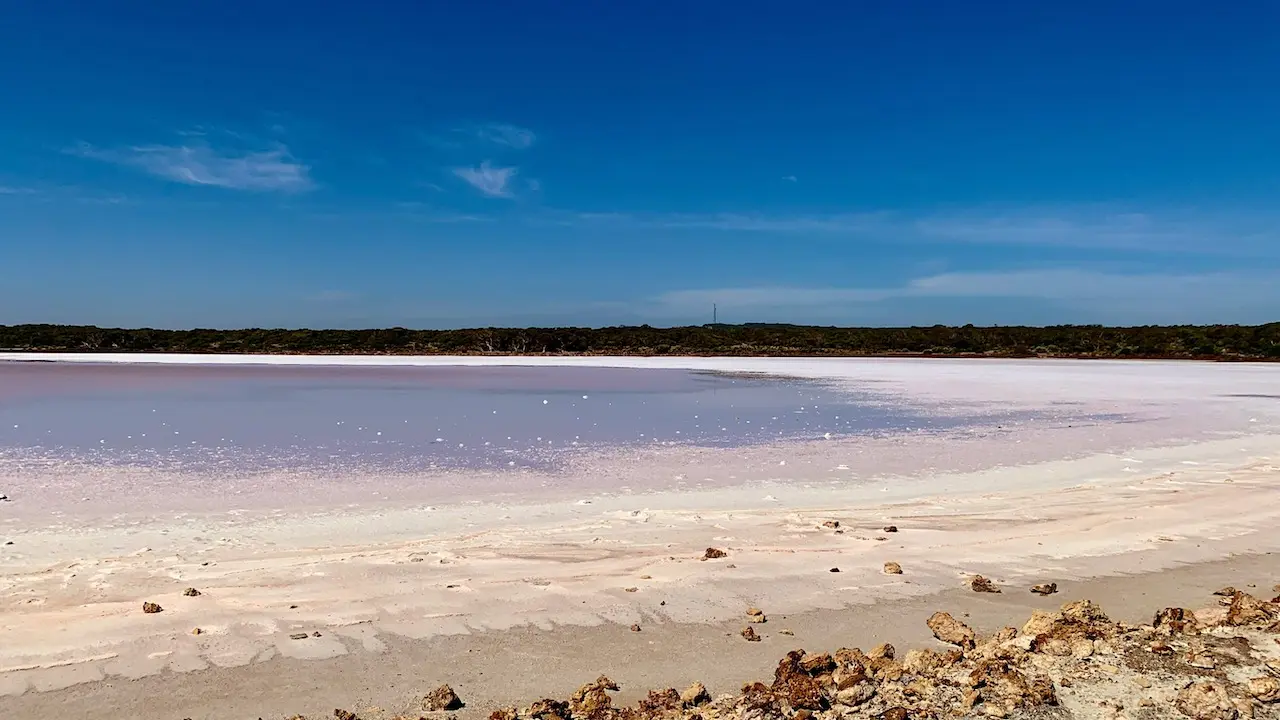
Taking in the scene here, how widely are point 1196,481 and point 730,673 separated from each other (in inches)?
267

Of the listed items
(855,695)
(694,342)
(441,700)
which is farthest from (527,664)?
(694,342)

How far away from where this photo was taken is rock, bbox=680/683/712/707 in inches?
139

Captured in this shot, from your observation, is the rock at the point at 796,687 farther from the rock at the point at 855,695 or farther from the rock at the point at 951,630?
the rock at the point at 951,630

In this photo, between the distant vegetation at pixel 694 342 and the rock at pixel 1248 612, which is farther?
the distant vegetation at pixel 694 342

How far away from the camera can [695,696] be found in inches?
140

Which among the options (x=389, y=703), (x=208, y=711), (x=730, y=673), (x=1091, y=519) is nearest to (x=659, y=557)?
(x=730, y=673)

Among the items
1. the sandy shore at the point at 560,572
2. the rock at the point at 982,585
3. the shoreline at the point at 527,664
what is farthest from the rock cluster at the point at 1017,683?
the rock at the point at 982,585

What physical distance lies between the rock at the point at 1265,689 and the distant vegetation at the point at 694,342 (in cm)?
4491

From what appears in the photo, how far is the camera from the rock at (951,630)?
4.16 meters

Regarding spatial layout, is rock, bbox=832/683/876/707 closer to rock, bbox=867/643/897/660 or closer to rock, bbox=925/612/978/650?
rock, bbox=867/643/897/660

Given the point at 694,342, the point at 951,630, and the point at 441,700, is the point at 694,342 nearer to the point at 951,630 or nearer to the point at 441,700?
the point at 951,630

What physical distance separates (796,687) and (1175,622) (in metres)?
2.09

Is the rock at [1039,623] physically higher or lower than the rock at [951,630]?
higher

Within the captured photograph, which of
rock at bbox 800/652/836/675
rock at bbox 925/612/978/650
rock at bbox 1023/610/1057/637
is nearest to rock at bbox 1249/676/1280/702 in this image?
rock at bbox 1023/610/1057/637
